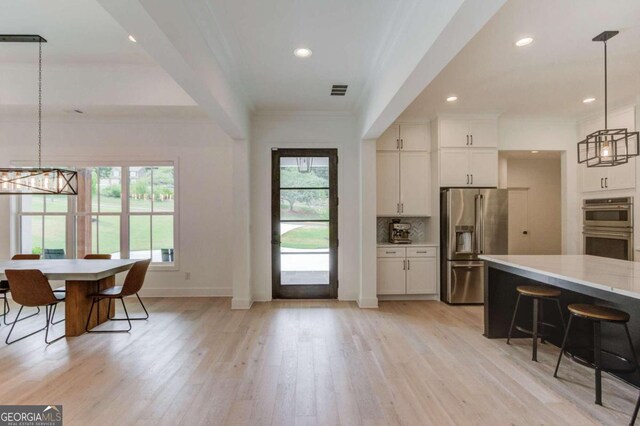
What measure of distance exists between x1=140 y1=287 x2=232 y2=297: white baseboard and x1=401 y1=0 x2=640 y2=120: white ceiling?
406 cm

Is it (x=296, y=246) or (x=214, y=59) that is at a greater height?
(x=214, y=59)

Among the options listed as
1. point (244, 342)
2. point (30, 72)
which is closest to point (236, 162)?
point (244, 342)

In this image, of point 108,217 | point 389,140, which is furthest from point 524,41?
point 108,217

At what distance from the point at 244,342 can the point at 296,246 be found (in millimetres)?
1901

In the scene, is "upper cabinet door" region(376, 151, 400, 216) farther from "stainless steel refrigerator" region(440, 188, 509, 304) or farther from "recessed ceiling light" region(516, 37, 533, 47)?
"recessed ceiling light" region(516, 37, 533, 47)

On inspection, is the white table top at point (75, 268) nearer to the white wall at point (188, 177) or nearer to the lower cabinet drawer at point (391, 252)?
the white wall at point (188, 177)

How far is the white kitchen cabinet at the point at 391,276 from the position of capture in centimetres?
492

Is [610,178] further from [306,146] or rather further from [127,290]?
[127,290]

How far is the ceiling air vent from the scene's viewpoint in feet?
13.2

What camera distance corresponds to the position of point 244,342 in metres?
3.36

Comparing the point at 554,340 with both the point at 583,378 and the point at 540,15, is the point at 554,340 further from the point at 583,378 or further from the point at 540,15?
the point at 540,15

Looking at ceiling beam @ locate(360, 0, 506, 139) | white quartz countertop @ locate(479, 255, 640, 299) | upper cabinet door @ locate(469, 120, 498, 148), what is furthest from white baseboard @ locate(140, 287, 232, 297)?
upper cabinet door @ locate(469, 120, 498, 148)

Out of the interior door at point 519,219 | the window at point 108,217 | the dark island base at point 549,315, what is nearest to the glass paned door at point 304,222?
the window at point 108,217

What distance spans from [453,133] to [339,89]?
203 centimetres
